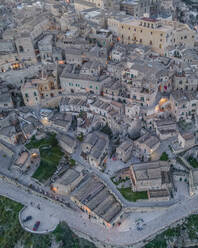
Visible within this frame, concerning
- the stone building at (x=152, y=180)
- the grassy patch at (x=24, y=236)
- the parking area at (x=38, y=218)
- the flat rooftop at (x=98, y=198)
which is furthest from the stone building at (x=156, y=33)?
the grassy patch at (x=24, y=236)

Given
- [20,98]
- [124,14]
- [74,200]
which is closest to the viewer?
[74,200]

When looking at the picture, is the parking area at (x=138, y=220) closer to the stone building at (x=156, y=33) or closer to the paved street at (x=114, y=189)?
the paved street at (x=114, y=189)

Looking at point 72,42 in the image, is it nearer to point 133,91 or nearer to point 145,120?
point 133,91

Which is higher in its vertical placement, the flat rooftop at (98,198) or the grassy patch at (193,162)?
the grassy patch at (193,162)

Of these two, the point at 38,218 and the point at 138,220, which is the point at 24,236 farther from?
the point at 138,220

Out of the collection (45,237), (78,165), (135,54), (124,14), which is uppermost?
(124,14)

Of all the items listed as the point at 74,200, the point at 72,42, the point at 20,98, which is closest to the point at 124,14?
the point at 72,42

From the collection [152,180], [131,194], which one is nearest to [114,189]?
[131,194]
